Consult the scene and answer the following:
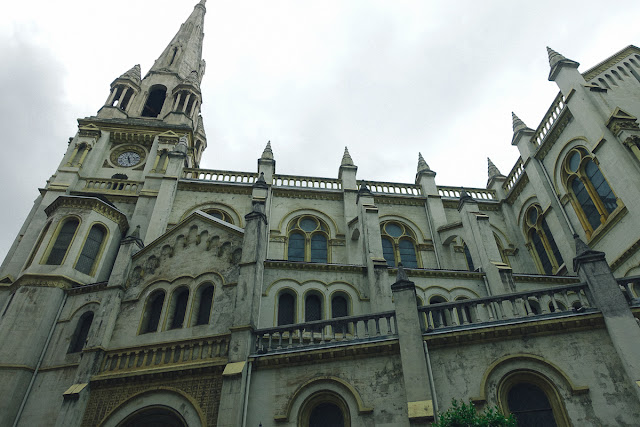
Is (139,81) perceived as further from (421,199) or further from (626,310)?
(626,310)

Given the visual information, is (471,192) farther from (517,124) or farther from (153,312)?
(153,312)

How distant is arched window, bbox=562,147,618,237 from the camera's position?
1947 cm

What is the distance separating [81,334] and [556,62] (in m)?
26.9

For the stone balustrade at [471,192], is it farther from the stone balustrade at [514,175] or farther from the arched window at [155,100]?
the arched window at [155,100]

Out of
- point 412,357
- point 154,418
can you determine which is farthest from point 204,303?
point 412,357

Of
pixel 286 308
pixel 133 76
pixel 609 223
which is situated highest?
pixel 133 76

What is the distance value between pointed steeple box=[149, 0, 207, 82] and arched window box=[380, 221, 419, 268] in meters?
24.7

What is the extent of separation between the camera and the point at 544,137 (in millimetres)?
23500

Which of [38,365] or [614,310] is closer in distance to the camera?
[614,310]

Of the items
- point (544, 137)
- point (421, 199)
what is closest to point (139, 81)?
point (421, 199)

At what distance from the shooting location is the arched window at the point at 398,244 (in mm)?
24047

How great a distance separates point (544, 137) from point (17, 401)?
27.6 m

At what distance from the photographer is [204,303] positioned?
567 inches

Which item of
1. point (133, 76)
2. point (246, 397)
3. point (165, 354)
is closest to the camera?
point (246, 397)
